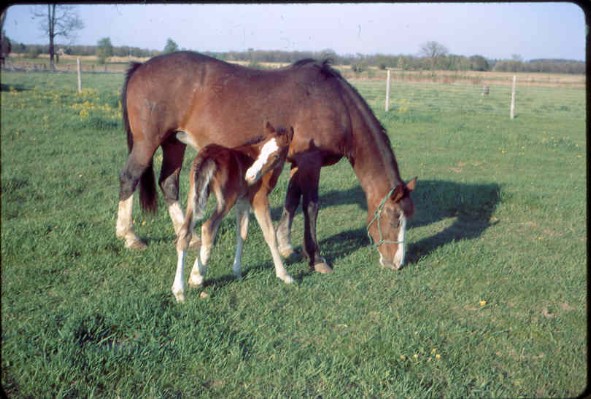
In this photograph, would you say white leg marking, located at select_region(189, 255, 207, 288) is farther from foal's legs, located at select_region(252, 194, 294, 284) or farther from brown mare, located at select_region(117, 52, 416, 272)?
brown mare, located at select_region(117, 52, 416, 272)

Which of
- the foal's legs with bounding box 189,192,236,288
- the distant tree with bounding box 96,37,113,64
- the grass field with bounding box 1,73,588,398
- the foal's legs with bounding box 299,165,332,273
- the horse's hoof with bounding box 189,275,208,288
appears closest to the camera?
the grass field with bounding box 1,73,588,398

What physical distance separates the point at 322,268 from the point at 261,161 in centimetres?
160

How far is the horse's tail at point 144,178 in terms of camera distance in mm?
6453

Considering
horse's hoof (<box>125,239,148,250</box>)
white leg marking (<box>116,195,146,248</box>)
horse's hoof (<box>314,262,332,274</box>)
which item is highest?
white leg marking (<box>116,195,146,248</box>)

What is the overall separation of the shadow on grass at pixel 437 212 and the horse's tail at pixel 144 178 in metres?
Answer: 2.36

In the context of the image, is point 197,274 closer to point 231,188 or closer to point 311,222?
point 231,188

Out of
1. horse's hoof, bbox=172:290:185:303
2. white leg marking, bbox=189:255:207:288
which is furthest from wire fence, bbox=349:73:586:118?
horse's hoof, bbox=172:290:185:303

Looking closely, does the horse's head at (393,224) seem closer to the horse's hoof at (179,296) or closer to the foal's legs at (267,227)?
the foal's legs at (267,227)

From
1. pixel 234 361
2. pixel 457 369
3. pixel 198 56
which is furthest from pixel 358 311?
pixel 198 56

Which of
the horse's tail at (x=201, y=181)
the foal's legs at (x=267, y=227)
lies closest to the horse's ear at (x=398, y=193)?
the foal's legs at (x=267, y=227)

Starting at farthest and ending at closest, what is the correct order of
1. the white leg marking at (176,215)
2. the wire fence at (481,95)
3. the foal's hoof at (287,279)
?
the wire fence at (481,95), the white leg marking at (176,215), the foal's hoof at (287,279)

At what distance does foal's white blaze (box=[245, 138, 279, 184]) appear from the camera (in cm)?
461

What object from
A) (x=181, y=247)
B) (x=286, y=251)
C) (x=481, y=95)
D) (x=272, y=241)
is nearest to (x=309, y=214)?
(x=286, y=251)

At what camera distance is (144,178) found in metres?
6.50
